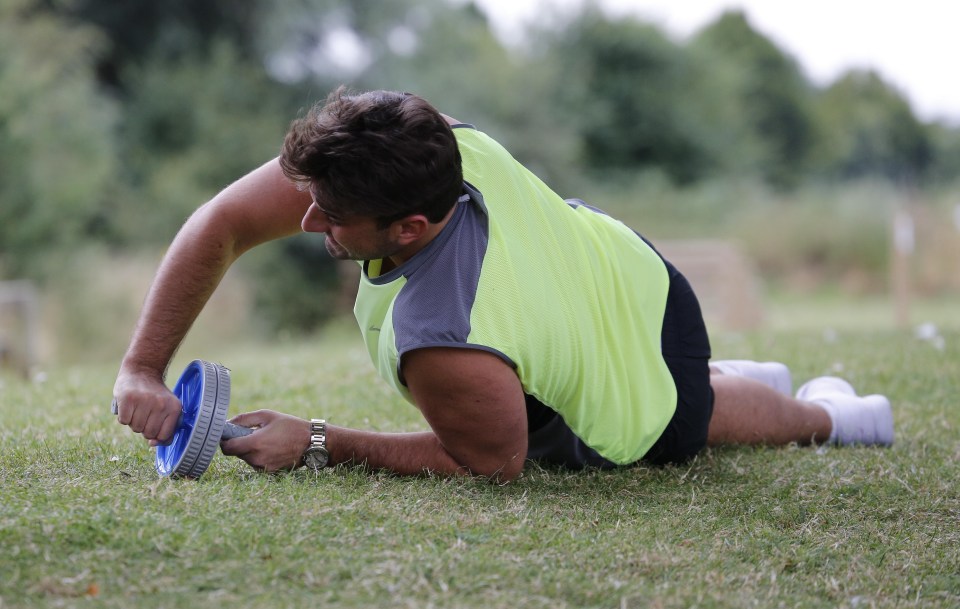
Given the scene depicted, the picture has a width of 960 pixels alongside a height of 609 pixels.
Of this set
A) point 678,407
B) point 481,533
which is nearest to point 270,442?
point 481,533

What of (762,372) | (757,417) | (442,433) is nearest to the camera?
(442,433)

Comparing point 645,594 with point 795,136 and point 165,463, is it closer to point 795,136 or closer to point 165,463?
point 165,463

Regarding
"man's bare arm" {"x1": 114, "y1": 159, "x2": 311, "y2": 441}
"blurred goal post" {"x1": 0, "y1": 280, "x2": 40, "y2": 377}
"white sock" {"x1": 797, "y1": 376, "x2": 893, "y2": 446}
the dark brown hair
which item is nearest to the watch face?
"man's bare arm" {"x1": 114, "y1": 159, "x2": 311, "y2": 441}

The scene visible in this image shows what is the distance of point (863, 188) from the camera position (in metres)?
25.3

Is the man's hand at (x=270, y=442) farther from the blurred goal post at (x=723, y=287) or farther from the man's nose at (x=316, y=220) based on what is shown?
the blurred goal post at (x=723, y=287)

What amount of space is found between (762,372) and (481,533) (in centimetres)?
214

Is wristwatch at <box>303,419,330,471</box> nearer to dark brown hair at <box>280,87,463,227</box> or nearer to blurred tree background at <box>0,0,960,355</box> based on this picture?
dark brown hair at <box>280,87,463,227</box>

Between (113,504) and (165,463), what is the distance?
480 mm

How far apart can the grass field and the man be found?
5.6 inches

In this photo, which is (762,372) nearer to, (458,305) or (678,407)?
(678,407)

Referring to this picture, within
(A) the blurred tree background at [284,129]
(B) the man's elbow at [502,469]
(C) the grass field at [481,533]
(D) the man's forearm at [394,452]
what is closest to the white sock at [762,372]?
(C) the grass field at [481,533]

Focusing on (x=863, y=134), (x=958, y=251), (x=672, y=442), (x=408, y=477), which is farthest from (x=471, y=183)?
(x=863, y=134)

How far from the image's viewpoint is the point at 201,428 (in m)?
3.02

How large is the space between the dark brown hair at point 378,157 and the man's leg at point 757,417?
1.68 meters
